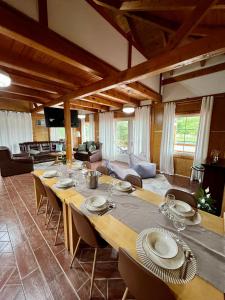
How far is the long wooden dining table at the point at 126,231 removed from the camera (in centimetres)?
67

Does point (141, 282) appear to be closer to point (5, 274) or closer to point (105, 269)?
point (105, 269)

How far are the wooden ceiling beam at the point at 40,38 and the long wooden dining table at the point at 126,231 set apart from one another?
1748 mm

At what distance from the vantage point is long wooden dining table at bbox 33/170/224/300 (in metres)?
0.67

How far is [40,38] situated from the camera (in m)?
1.69

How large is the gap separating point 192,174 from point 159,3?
3.97m

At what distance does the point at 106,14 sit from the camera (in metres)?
2.41

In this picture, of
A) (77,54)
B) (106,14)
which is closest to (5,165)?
(77,54)

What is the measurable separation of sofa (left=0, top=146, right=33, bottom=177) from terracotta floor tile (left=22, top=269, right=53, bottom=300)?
373cm

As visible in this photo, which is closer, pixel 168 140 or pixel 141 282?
pixel 141 282

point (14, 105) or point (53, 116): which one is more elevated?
point (14, 105)

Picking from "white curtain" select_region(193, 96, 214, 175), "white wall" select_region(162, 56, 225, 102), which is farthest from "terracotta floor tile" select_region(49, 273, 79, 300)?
"white wall" select_region(162, 56, 225, 102)

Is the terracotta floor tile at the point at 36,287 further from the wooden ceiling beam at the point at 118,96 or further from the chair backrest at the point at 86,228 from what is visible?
the wooden ceiling beam at the point at 118,96

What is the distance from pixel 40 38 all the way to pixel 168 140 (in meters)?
4.14

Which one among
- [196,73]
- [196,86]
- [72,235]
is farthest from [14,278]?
[196,73]
